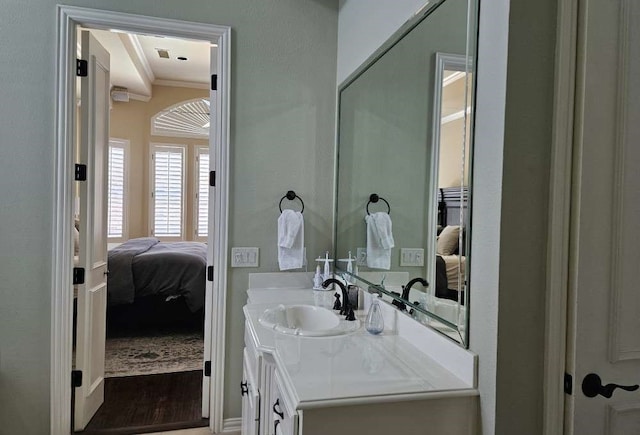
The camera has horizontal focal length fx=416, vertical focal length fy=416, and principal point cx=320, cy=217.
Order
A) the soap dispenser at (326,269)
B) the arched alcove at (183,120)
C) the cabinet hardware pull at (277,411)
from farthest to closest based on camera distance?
the arched alcove at (183,120)
the soap dispenser at (326,269)
the cabinet hardware pull at (277,411)

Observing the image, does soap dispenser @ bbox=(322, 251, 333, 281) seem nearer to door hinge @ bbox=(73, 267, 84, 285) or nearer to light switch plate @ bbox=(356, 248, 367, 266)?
light switch plate @ bbox=(356, 248, 367, 266)

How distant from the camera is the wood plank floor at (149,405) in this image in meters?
2.60

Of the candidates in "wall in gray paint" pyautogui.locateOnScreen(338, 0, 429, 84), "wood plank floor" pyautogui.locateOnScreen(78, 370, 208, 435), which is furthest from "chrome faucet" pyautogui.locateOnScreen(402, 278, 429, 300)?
"wood plank floor" pyautogui.locateOnScreen(78, 370, 208, 435)

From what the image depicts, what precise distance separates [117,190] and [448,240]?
5939mm

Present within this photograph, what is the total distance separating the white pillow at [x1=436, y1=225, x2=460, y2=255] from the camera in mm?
1388

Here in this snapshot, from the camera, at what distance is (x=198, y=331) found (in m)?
4.45

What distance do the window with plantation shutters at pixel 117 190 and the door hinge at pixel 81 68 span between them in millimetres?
4053

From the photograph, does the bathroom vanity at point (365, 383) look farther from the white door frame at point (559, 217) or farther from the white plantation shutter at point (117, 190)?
the white plantation shutter at point (117, 190)

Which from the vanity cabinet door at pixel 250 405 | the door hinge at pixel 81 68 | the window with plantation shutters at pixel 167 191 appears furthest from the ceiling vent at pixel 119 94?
the vanity cabinet door at pixel 250 405

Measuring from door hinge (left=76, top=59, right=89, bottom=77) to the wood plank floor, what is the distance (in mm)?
2126

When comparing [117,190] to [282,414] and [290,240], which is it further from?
[282,414]

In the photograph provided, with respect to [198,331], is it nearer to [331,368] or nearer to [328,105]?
[328,105]

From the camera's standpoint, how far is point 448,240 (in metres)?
1.44

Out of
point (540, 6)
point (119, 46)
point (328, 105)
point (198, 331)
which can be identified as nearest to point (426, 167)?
point (540, 6)
